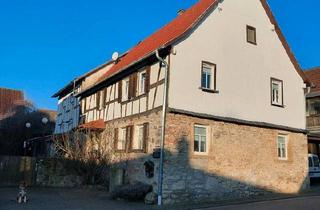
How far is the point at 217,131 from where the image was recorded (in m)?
18.2

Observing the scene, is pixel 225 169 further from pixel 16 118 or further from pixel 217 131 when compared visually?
pixel 16 118

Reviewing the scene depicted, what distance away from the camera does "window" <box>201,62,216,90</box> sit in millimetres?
18203

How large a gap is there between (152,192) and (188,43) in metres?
6.33

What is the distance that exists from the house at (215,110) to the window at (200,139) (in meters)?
0.04

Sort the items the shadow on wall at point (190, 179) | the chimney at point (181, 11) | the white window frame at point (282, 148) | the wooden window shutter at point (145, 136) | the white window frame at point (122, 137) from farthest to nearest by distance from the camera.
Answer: the chimney at point (181, 11)
the white window frame at point (282, 148)
the white window frame at point (122, 137)
the wooden window shutter at point (145, 136)
the shadow on wall at point (190, 179)

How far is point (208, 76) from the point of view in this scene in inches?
728

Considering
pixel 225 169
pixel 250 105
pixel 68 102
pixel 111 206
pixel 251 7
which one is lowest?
pixel 111 206

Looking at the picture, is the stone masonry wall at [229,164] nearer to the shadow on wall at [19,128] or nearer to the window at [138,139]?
the window at [138,139]

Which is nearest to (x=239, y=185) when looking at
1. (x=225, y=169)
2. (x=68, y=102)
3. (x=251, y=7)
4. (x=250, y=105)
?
(x=225, y=169)

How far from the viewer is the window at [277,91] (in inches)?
829

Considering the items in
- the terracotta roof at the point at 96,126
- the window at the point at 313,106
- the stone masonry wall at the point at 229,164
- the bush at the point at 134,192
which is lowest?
the bush at the point at 134,192

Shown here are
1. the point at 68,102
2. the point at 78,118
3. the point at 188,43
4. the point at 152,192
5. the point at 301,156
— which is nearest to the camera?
the point at 152,192

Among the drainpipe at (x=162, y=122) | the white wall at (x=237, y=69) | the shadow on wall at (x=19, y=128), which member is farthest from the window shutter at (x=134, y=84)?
the shadow on wall at (x=19, y=128)

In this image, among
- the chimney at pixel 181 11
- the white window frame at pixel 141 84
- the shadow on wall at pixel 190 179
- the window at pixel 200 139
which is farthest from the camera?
the chimney at pixel 181 11
